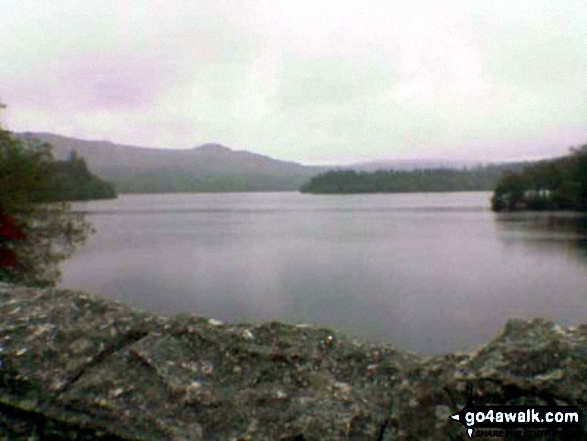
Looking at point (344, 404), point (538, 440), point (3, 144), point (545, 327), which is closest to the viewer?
point (538, 440)

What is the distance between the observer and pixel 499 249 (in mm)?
54562

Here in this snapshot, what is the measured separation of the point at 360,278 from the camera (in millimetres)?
38219

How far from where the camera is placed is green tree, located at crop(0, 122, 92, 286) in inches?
1024

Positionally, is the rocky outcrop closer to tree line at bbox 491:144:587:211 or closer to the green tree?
the green tree

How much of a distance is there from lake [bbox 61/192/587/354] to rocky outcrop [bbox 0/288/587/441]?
1313 cm

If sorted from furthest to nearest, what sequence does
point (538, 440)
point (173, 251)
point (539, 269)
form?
point (173, 251) → point (539, 269) → point (538, 440)

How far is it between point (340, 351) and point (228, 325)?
617 millimetres

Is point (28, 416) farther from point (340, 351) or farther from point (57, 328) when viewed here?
point (340, 351)

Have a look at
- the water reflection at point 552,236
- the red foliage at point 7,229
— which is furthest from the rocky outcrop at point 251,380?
the water reflection at point 552,236

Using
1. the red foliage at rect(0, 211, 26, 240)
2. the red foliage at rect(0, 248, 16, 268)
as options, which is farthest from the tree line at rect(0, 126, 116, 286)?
the red foliage at rect(0, 248, 16, 268)

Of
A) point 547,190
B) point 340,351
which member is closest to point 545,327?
point 340,351

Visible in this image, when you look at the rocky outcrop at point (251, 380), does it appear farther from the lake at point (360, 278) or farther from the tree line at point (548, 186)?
the tree line at point (548, 186)

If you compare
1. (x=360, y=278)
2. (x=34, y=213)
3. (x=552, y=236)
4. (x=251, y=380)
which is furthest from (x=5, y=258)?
(x=552, y=236)

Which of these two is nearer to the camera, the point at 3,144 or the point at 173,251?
the point at 3,144
